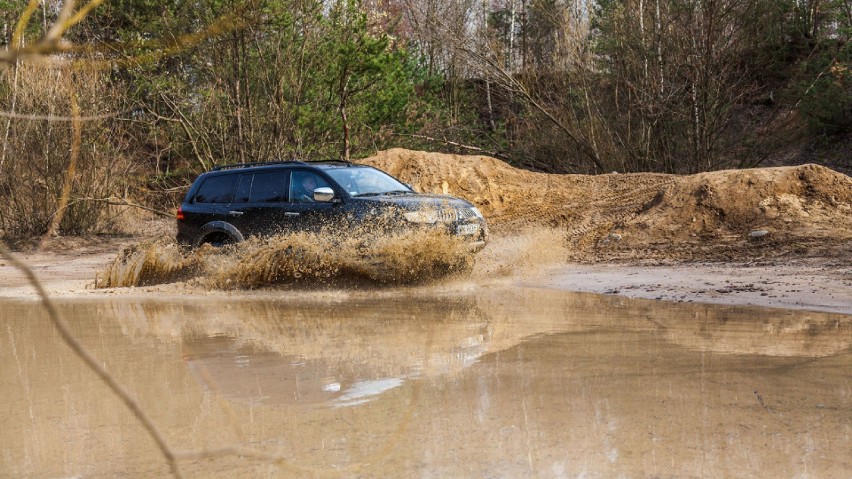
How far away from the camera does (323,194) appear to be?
11.3 metres

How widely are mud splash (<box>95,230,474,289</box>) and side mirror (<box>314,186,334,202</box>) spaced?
474mm

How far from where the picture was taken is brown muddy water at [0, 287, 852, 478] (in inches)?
146

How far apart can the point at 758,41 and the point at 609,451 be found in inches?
1028

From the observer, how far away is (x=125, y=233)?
889 inches

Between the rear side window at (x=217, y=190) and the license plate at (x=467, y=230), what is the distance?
3441mm

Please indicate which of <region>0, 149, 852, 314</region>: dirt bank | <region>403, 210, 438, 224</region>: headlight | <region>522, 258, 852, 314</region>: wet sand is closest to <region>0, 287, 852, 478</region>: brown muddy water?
<region>522, 258, 852, 314</region>: wet sand

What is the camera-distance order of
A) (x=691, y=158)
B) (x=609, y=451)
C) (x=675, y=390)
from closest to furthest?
(x=609, y=451) → (x=675, y=390) → (x=691, y=158)

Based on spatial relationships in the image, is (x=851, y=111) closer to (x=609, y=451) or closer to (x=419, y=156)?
(x=419, y=156)

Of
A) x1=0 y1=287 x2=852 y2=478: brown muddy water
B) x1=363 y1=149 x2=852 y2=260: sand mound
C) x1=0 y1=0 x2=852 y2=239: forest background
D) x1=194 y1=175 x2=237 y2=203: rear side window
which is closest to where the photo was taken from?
x1=0 y1=287 x2=852 y2=478: brown muddy water

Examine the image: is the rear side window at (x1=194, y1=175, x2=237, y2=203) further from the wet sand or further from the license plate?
the wet sand

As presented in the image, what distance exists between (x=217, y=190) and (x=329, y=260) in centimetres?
259

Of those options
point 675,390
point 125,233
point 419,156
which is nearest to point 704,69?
point 419,156

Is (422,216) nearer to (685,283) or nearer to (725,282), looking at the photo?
(685,283)

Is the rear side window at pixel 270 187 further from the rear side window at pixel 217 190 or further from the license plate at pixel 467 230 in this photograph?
the license plate at pixel 467 230
